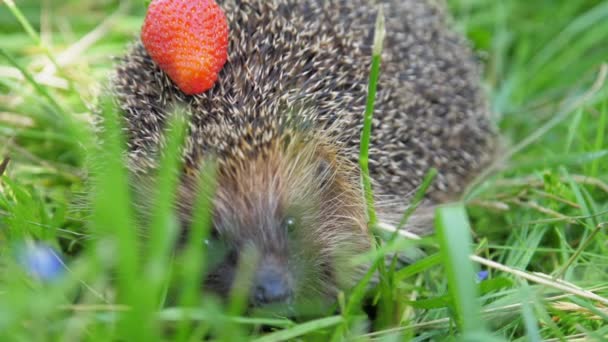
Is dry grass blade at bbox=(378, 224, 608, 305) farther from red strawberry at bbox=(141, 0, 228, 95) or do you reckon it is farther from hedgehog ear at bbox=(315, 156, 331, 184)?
red strawberry at bbox=(141, 0, 228, 95)

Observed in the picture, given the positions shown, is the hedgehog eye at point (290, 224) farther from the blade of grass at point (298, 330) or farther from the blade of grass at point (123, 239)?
the blade of grass at point (123, 239)

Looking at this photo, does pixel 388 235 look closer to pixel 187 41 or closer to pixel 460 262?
pixel 460 262

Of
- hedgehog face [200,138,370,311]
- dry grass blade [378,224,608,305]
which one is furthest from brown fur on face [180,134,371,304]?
dry grass blade [378,224,608,305]

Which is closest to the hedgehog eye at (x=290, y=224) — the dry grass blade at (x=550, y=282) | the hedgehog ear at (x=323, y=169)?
the hedgehog ear at (x=323, y=169)

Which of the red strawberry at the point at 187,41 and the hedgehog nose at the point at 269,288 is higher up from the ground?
the red strawberry at the point at 187,41

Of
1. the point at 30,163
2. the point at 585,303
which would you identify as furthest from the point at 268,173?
the point at 30,163

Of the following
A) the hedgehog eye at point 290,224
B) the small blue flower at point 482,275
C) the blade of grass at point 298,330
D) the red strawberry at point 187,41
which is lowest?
the blade of grass at point 298,330

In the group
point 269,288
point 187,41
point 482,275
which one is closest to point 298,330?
point 269,288
